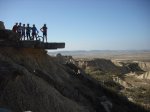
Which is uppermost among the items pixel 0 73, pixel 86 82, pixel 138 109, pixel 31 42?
pixel 31 42

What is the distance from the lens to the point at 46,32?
2028 cm

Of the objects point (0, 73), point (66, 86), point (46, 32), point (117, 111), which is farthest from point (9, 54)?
point (117, 111)

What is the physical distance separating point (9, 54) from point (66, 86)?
461 centimetres

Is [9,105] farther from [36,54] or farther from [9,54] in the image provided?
[36,54]

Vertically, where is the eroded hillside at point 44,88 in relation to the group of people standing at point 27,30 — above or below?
below

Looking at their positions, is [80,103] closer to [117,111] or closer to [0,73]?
[117,111]

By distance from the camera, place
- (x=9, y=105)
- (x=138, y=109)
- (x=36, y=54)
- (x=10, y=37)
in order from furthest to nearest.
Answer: (x=138, y=109) < (x=36, y=54) < (x=10, y=37) < (x=9, y=105)

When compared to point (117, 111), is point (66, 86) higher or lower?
higher

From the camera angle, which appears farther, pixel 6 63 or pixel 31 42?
pixel 31 42

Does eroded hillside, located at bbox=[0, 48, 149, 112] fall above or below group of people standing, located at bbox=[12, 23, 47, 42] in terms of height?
below

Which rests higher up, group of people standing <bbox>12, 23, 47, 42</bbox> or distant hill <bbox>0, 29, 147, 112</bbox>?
group of people standing <bbox>12, 23, 47, 42</bbox>

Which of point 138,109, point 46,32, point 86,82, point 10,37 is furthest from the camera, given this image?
point 86,82

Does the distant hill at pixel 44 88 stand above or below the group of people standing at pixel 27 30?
below

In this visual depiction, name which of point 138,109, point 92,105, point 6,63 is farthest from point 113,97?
point 6,63
